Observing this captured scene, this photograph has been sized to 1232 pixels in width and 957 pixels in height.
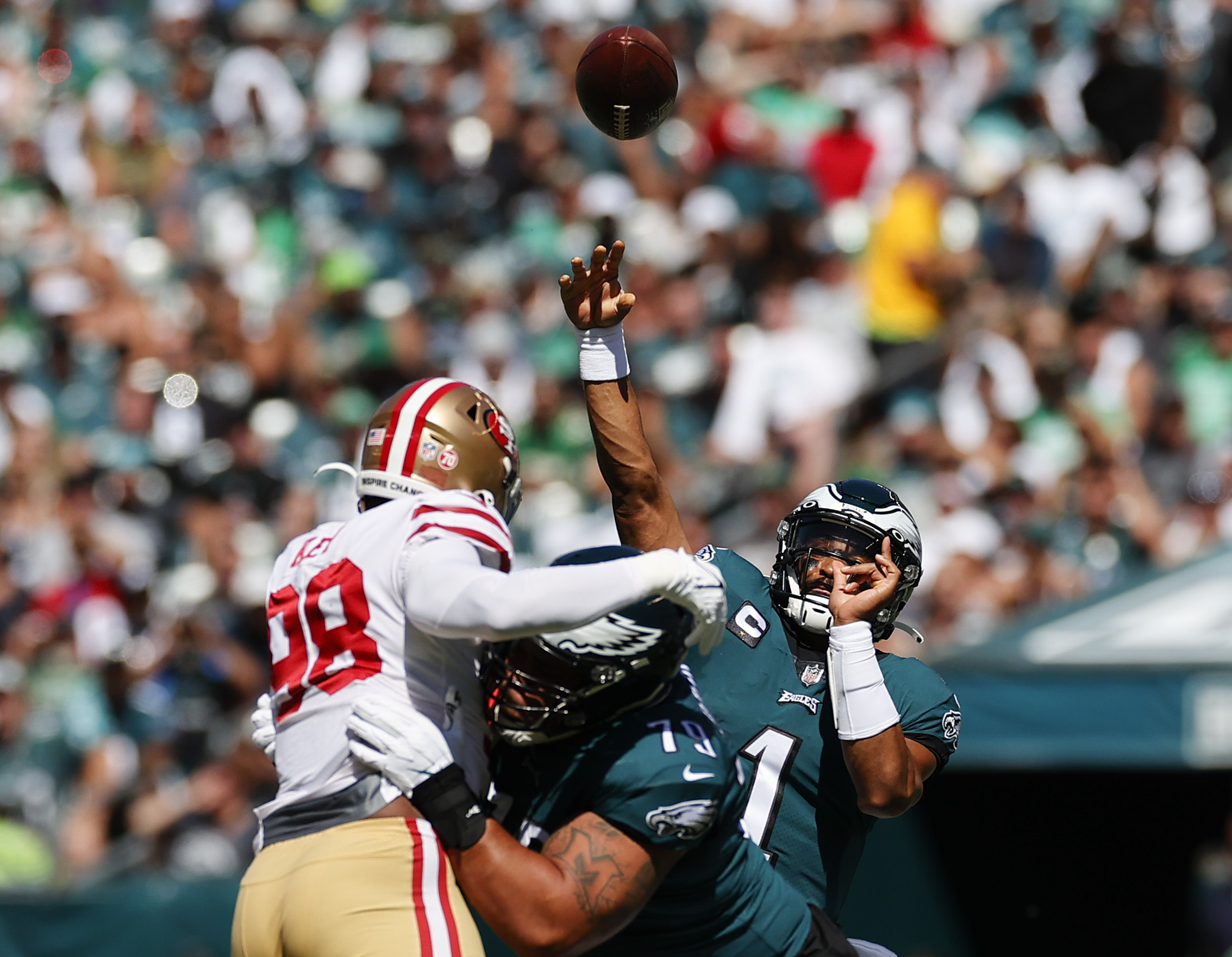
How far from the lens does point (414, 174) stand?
40.7 feet

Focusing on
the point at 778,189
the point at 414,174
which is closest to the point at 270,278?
the point at 414,174

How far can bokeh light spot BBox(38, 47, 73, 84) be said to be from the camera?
14703 mm

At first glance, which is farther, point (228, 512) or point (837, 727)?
point (228, 512)

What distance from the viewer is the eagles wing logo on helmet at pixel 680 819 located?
315 cm

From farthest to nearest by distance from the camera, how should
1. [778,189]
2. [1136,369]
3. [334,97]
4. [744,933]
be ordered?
[334,97]
[778,189]
[1136,369]
[744,933]

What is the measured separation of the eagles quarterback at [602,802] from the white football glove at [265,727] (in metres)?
0.50

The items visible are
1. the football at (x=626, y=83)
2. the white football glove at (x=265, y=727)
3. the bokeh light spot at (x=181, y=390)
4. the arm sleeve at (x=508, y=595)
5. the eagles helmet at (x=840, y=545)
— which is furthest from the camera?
the bokeh light spot at (x=181, y=390)

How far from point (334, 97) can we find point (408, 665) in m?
10.7

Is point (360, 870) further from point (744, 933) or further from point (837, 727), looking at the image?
point (837, 727)

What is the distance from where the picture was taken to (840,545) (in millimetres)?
3834

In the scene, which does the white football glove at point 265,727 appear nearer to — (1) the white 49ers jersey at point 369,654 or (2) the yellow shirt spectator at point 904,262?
(1) the white 49ers jersey at point 369,654

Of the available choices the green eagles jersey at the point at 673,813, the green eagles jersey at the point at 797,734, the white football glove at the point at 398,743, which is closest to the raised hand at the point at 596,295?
the green eagles jersey at the point at 797,734

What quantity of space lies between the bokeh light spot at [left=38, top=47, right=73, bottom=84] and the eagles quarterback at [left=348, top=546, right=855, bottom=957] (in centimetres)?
1287

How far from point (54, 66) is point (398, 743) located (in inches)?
523
